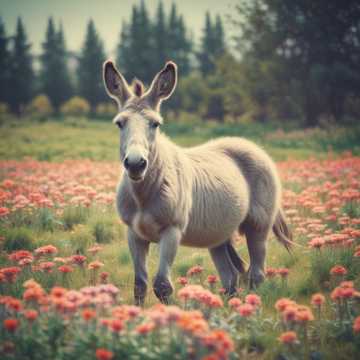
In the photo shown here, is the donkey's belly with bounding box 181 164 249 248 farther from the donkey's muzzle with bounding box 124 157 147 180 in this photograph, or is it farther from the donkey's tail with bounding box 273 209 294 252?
the donkey's muzzle with bounding box 124 157 147 180

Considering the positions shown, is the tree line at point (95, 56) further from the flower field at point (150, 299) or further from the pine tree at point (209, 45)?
the flower field at point (150, 299)

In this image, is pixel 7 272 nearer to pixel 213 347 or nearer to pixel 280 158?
pixel 213 347

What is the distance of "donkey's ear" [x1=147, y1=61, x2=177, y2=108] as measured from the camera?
4.18 meters

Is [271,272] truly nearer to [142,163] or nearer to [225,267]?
[225,267]

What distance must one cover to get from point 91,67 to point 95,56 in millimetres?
1539

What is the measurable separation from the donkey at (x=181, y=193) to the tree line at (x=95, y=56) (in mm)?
46195

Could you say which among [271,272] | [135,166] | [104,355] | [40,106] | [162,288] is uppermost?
[40,106]

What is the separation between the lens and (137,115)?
152 inches

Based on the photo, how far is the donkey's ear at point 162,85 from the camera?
4184 mm

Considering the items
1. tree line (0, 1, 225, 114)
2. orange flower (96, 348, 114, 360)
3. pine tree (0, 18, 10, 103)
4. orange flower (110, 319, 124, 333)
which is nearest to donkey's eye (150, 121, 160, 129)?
orange flower (110, 319, 124, 333)

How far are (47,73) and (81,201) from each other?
5314cm

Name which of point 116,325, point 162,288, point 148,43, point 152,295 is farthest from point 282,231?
point 148,43

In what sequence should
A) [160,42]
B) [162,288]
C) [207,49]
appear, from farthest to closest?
[207,49], [160,42], [162,288]

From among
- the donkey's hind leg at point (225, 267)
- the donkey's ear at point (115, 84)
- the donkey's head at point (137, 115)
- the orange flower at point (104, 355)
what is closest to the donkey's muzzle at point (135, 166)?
the donkey's head at point (137, 115)
